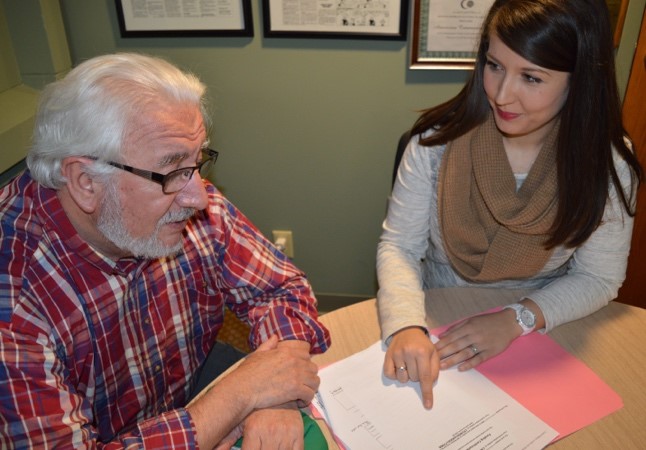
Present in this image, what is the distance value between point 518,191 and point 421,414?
0.63 metres

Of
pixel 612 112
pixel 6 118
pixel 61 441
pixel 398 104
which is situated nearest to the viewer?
pixel 61 441

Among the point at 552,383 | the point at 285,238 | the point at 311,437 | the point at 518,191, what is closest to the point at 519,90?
the point at 518,191

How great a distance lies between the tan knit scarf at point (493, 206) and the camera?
4.41 ft

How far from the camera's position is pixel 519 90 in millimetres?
1217

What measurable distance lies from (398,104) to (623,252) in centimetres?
100

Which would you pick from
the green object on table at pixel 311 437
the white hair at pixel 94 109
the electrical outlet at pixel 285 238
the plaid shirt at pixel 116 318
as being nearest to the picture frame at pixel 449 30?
the electrical outlet at pixel 285 238

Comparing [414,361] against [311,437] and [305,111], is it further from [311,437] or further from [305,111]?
[305,111]

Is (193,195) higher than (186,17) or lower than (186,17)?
lower

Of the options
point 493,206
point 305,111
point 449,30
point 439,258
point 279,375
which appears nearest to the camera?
point 279,375

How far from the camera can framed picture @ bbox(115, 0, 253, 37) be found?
1968mm

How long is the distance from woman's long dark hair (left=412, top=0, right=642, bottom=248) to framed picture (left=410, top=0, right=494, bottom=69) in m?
0.62

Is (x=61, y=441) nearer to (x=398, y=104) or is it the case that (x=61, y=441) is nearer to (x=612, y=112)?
(x=612, y=112)

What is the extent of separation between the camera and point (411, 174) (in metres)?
1.43

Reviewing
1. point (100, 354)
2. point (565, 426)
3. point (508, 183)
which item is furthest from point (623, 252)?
point (100, 354)
